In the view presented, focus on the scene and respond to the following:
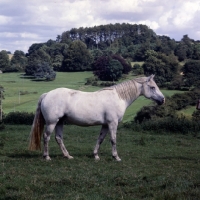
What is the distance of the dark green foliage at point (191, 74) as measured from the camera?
1750 inches

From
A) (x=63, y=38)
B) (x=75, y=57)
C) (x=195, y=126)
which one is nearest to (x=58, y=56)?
(x=75, y=57)

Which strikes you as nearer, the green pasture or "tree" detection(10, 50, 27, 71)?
the green pasture

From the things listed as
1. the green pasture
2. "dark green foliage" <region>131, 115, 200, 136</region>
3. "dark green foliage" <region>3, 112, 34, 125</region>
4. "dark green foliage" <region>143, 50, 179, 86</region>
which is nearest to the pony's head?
"dark green foliage" <region>131, 115, 200, 136</region>

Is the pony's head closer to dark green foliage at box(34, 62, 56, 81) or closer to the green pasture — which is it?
the green pasture

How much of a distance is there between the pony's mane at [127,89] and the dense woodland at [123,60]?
2027cm

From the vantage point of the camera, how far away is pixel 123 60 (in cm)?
5794

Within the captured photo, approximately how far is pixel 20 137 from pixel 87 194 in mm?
10530

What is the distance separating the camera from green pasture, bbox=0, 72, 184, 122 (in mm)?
40656

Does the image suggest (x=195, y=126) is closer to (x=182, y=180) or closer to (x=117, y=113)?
(x=117, y=113)

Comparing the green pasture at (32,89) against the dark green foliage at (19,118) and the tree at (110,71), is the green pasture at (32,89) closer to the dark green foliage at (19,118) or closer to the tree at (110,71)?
the tree at (110,71)

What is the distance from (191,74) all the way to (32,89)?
2085 cm

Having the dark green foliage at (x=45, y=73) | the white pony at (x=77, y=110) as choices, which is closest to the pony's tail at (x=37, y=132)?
the white pony at (x=77, y=110)

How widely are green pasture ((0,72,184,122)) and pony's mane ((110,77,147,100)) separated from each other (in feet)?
78.0

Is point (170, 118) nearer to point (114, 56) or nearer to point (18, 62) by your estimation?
point (114, 56)
